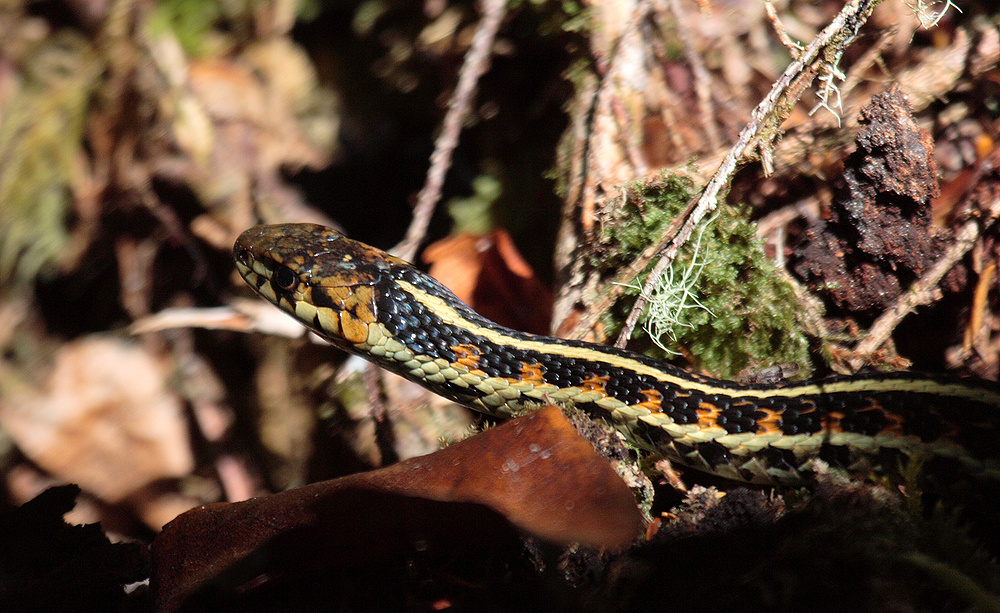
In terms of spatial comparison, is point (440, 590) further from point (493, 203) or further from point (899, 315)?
point (493, 203)

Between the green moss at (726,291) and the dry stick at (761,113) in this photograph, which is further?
the green moss at (726,291)

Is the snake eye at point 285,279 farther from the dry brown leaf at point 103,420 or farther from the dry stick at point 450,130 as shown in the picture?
the dry brown leaf at point 103,420

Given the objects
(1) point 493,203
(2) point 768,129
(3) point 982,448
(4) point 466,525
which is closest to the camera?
(4) point 466,525

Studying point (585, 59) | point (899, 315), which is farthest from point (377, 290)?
point (899, 315)

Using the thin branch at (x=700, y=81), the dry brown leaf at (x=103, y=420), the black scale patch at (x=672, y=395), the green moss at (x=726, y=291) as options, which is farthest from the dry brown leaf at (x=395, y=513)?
the dry brown leaf at (x=103, y=420)

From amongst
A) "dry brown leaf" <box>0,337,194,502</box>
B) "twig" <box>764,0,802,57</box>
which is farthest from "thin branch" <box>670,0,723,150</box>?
"dry brown leaf" <box>0,337,194,502</box>
